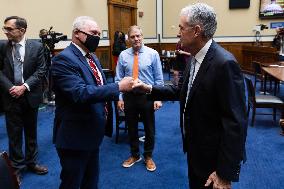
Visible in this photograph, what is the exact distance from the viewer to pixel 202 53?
1682mm

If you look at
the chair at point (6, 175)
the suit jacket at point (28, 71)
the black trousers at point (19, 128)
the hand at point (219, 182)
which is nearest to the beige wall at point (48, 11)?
the suit jacket at point (28, 71)

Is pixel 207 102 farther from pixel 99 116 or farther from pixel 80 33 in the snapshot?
pixel 80 33

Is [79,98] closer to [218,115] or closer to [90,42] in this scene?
[90,42]

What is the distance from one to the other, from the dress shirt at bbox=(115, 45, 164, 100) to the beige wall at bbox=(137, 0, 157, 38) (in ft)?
24.9

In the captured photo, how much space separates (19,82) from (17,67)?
158mm

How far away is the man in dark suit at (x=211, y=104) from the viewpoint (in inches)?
60.3

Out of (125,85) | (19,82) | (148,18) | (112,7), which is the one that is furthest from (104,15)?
(125,85)

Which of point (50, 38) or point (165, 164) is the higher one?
point (50, 38)

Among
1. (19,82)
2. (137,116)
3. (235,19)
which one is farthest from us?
(235,19)

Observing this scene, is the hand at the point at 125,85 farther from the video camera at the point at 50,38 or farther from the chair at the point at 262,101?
the video camera at the point at 50,38

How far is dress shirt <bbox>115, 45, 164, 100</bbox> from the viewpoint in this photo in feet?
11.1

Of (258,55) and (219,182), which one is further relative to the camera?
(258,55)

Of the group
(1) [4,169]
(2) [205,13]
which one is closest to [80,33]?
(2) [205,13]

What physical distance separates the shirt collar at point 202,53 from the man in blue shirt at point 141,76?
1.65m
